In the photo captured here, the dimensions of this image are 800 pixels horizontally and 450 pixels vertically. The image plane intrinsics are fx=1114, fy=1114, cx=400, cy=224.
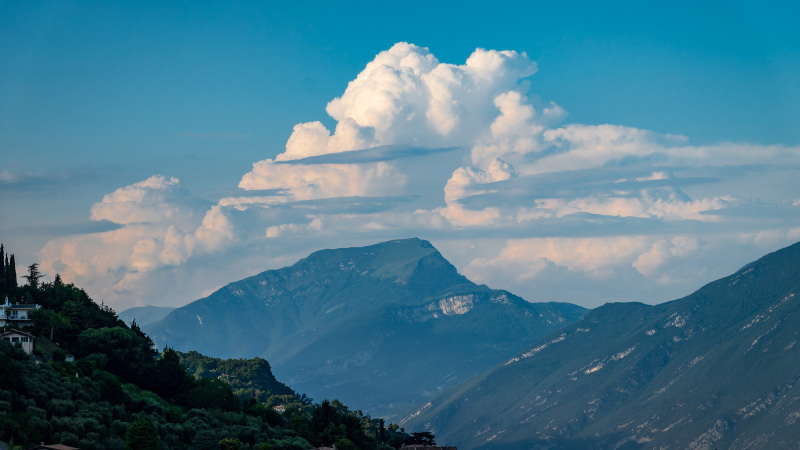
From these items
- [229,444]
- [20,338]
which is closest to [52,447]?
[229,444]

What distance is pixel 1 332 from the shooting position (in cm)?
19050

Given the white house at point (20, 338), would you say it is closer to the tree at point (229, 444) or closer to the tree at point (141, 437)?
the tree at point (229, 444)

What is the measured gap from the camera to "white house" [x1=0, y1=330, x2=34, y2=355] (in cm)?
18986

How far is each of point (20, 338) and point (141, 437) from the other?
1775 inches

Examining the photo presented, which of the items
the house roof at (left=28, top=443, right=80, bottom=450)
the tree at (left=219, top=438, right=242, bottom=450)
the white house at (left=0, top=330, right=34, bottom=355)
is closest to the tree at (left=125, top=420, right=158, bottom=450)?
the house roof at (left=28, top=443, right=80, bottom=450)

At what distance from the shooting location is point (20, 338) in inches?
7539

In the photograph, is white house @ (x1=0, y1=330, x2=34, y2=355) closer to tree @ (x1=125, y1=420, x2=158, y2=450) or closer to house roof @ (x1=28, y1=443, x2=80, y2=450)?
tree @ (x1=125, y1=420, x2=158, y2=450)

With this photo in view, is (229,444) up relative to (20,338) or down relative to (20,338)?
down

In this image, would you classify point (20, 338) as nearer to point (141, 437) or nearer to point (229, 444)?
point (229, 444)

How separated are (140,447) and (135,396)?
4078 centimetres

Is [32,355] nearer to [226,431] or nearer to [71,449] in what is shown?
[226,431]

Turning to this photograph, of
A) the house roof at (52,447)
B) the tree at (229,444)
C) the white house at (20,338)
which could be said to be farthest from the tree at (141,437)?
the white house at (20,338)

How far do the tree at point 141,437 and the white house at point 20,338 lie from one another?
39668mm

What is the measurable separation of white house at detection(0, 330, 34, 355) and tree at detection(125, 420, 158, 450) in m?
39.7
